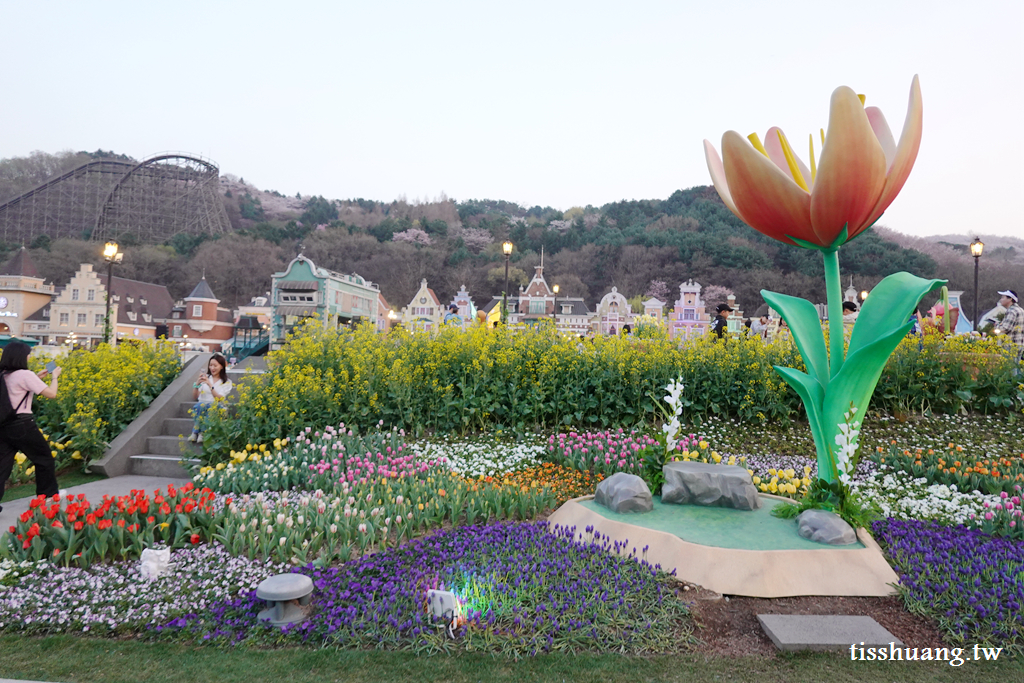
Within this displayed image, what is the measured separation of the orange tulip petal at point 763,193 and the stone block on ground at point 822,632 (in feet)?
8.97

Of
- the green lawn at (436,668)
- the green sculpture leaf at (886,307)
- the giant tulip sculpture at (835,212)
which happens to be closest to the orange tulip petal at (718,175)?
the giant tulip sculpture at (835,212)

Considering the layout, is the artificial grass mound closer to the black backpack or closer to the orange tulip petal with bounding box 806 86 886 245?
the orange tulip petal with bounding box 806 86 886 245

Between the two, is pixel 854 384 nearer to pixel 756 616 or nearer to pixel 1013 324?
pixel 756 616

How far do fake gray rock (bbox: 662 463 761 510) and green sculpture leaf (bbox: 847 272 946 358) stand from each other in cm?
135

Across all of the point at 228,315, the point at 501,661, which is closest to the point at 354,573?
the point at 501,661

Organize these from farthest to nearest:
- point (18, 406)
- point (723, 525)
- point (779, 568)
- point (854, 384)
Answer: point (18, 406) → point (854, 384) → point (723, 525) → point (779, 568)

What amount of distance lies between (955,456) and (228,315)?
179 ft

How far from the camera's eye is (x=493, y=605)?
2932mm

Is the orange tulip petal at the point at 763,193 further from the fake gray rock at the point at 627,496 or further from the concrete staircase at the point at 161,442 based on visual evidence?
the concrete staircase at the point at 161,442

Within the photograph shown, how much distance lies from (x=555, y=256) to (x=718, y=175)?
203 feet

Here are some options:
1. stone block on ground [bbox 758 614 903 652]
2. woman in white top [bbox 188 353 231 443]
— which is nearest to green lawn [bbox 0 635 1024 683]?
stone block on ground [bbox 758 614 903 652]

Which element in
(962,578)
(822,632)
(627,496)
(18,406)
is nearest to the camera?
(822,632)

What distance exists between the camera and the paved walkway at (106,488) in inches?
215

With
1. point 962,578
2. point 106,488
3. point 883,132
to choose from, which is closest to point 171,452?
point 106,488
